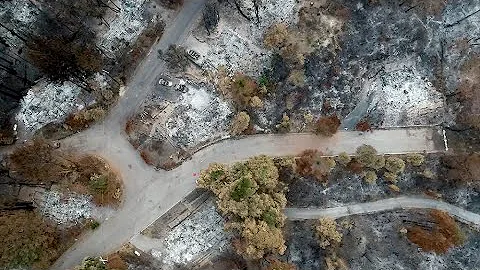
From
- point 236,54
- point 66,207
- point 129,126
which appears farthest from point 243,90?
point 66,207

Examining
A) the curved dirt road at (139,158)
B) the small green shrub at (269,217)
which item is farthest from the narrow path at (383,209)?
the curved dirt road at (139,158)

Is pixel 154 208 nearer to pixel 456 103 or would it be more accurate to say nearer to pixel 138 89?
pixel 138 89

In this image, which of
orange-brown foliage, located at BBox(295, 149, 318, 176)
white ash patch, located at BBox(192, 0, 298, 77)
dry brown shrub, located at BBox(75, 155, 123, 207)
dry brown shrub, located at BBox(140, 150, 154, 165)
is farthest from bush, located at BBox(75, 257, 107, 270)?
white ash patch, located at BBox(192, 0, 298, 77)

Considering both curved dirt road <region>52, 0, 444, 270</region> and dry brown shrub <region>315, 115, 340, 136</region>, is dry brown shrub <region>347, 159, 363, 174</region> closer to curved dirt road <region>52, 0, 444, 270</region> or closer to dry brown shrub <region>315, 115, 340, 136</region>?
curved dirt road <region>52, 0, 444, 270</region>

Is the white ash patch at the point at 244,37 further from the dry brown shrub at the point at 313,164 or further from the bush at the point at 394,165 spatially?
the bush at the point at 394,165

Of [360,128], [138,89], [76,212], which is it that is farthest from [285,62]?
[76,212]
